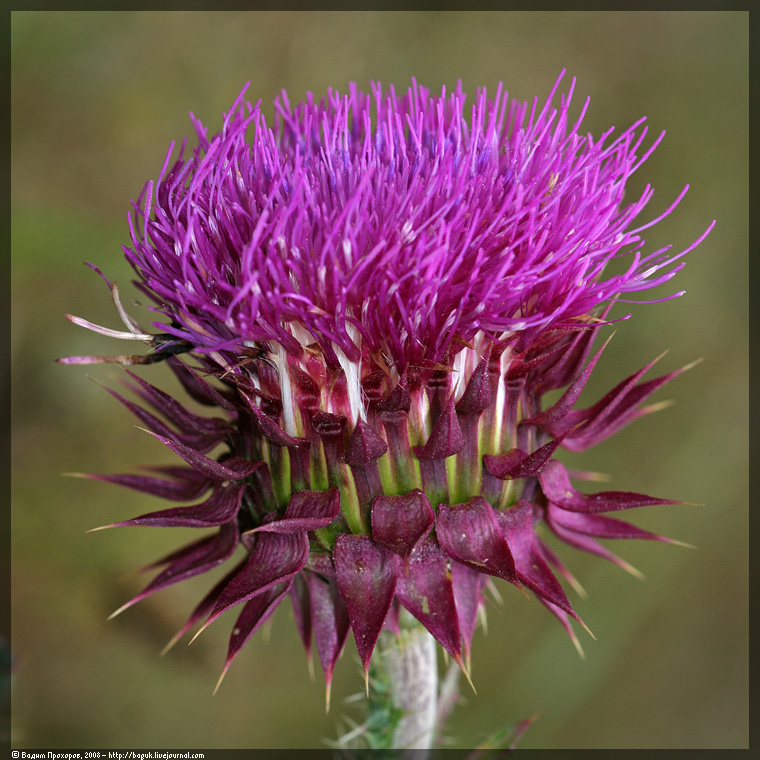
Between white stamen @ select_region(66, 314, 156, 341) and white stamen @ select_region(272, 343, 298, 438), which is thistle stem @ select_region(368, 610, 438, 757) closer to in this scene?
white stamen @ select_region(272, 343, 298, 438)

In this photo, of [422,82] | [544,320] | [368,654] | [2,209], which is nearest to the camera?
[368,654]

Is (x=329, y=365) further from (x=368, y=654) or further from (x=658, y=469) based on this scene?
(x=658, y=469)

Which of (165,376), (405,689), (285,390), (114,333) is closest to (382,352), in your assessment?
(285,390)

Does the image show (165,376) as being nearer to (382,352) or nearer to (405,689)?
(405,689)

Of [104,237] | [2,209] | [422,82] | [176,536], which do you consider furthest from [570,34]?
[176,536]

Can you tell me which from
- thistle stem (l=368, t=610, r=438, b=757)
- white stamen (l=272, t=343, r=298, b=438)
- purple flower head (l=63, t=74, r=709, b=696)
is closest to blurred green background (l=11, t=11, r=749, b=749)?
thistle stem (l=368, t=610, r=438, b=757)

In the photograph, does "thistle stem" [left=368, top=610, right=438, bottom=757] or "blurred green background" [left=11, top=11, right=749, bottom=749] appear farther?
"blurred green background" [left=11, top=11, right=749, bottom=749]

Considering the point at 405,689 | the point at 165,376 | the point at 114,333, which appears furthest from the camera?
the point at 165,376
